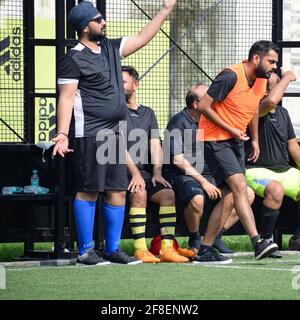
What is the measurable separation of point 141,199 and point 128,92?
0.98 metres

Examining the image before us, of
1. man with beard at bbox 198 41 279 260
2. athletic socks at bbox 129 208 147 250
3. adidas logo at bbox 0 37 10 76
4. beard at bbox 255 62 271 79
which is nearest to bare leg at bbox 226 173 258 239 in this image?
man with beard at bbox 198 41 279 260

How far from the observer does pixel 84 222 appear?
10.1 m

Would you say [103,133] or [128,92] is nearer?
[103,133]

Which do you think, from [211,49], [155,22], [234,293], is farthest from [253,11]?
[234,293]

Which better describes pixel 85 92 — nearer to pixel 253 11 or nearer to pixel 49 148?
pixel 49 148

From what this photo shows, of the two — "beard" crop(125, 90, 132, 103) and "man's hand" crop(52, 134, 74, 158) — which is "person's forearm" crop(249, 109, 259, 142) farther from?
"man's hand" crop(52, 134, 74, 158)

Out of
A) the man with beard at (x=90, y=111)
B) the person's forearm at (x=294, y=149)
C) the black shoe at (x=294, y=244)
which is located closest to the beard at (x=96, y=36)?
the man with beard at (x=90, y=111)

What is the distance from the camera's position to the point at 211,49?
1361 centimetres

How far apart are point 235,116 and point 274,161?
56.1 inches

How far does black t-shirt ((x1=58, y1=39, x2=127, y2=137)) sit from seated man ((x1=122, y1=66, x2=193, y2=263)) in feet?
3.14

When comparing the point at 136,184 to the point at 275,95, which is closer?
the point at 136,184

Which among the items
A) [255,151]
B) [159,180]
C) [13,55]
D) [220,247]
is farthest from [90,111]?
[13,55]

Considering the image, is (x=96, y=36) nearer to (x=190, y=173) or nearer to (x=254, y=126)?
(x=190, y=173)

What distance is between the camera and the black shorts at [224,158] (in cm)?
1042
